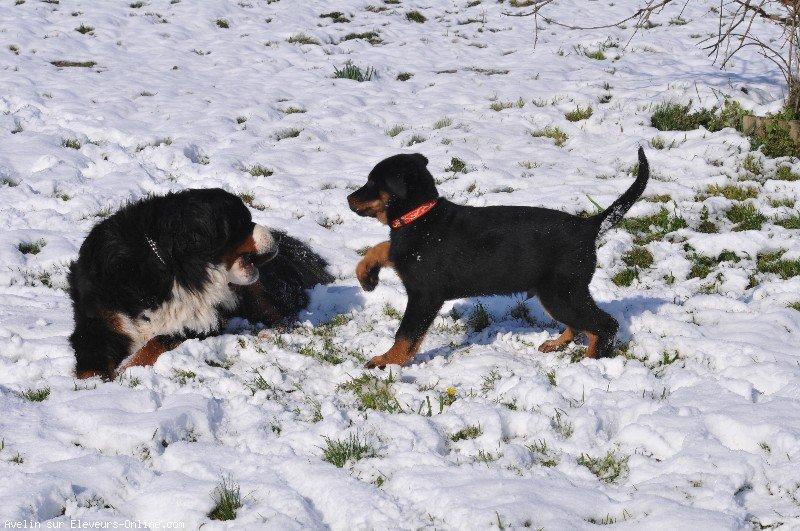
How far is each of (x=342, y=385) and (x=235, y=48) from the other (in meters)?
8.62

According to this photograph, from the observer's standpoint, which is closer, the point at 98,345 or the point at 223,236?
the point at 98,345

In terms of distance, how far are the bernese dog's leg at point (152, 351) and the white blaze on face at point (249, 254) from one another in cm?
49

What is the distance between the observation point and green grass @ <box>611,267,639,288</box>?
4.87 m

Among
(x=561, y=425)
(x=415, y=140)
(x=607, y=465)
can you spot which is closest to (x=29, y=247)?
(x=415, y=140)

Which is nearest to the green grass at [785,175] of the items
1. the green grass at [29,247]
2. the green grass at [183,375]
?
the green grass at [183,375]

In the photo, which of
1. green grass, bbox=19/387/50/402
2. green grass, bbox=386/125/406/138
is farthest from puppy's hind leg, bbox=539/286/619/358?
green grass, bbox=386/125/406/138

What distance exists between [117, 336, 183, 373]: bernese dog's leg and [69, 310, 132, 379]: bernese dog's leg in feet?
0.29

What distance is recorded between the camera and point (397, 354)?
385cm

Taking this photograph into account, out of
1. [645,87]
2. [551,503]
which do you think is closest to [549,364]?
[551,503]

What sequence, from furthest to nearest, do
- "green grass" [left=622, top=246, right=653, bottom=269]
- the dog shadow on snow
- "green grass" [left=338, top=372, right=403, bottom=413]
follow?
"green grass" [left=622, top=246, right=653, bottom=269] → the dog shadow on snow → "green grass" [left=338, top=372, right=403, bottom=413]

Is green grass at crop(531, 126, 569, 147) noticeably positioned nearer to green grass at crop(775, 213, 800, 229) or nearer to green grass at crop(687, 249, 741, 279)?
green grass at crop(775, 213, 800, 229)

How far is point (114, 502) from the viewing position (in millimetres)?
2541

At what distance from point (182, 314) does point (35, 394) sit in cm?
88

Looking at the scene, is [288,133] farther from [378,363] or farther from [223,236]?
[378,363]
